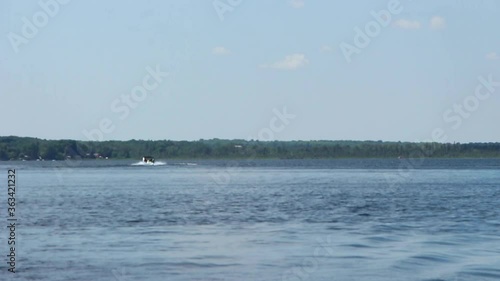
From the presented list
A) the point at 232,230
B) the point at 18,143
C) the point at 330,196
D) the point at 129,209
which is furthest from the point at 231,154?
the point at 232,230

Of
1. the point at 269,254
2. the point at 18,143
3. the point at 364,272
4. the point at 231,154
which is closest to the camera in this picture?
the point at 364,272

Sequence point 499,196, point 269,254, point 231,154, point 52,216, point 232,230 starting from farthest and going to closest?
point 231,154 → point 499,196 → point 52,216 → point 232,230 → point 269,254

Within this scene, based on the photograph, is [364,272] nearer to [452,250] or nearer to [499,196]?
[452,250]

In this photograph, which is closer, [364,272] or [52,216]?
[364,272]

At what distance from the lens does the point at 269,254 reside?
2900 cm

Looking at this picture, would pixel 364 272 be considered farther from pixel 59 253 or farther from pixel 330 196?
pixel 330 196

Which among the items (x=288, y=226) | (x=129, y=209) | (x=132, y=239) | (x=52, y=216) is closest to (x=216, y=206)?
(x=129, y=209)

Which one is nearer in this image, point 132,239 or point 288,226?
point 132,239

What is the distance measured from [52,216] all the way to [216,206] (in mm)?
10667

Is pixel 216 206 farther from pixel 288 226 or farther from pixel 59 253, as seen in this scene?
pixel 59 253

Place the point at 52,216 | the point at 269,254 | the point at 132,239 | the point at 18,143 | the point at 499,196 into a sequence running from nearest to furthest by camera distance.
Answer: the point at 269,254
the point at 132,239
the point at 52,216
the point at 499,196
the point at 18,143

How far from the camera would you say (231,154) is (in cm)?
19638

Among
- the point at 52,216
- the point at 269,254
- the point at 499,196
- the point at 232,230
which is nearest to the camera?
the point at 269,254

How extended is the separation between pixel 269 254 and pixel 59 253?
6.59m
